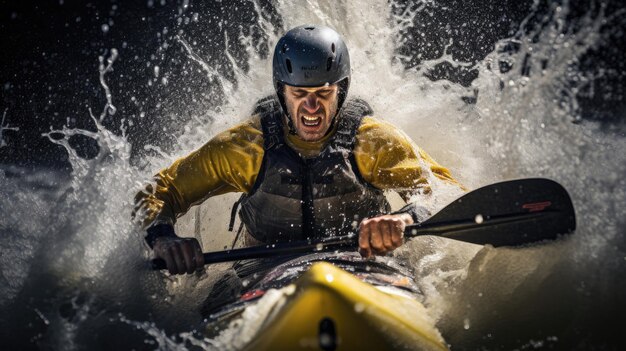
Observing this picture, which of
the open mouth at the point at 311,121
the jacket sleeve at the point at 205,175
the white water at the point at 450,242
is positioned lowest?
the white water at the point at 450,242

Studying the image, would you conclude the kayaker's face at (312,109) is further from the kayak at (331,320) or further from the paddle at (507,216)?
the kayak at (331,320)

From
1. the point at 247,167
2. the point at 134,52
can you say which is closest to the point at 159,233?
the point at 247,167

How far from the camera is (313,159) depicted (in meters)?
2.85

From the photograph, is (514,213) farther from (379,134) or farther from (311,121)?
(311,121)

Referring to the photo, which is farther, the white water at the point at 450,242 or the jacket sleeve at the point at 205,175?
the jacket sleeve at the point at 205,175

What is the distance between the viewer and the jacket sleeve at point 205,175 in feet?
9.85

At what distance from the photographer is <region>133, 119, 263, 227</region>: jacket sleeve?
3002mm

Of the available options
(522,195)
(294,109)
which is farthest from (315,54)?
(522,195)

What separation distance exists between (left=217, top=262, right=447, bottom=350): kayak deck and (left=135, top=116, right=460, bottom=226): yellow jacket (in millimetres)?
1078

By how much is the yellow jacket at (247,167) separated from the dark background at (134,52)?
9.14 feet

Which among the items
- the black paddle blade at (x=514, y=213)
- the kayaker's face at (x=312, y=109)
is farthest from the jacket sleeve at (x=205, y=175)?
the black paddle blade at (x=514, y=213)

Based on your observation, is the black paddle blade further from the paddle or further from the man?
the man

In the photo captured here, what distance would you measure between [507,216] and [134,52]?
5.00 m

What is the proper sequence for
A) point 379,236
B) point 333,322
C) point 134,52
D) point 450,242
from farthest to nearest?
point 134,52
point 450,242
point 379,236
point 333,322
